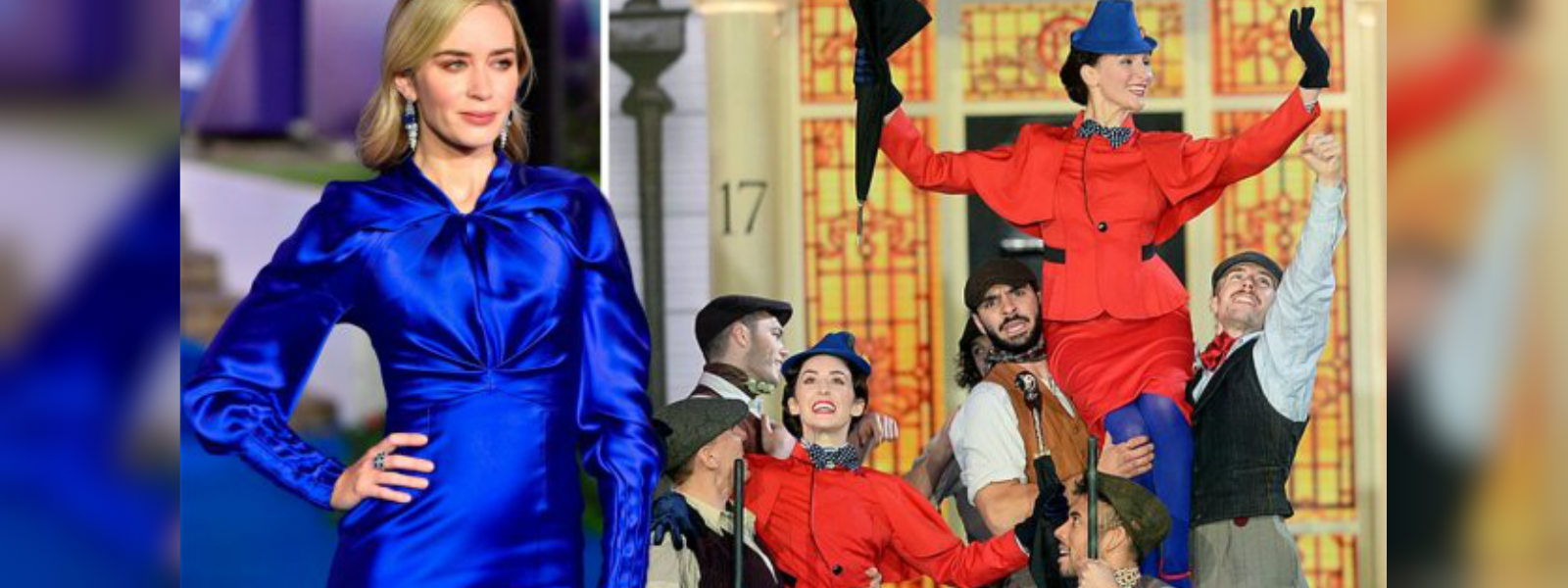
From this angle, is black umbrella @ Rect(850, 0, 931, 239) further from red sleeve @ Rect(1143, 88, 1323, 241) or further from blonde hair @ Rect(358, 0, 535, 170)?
blonde hair @ Rect(358, 0, 535, 170)

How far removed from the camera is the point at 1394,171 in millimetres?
5387

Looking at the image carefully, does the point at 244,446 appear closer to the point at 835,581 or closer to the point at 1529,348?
the point at 835,581

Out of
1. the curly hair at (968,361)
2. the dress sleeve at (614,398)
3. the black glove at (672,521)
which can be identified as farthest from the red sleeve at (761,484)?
the dress sleeve at (614,398)

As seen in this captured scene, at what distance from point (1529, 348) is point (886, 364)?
1.37 meters

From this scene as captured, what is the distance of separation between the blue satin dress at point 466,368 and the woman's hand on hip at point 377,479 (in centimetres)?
3

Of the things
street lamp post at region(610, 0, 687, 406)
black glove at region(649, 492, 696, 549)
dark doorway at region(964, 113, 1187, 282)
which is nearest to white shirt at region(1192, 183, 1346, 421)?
dark doorway at region(964, 113, 1187, 282)

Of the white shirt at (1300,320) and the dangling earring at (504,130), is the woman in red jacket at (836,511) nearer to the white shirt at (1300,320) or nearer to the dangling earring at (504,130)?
the white shirt at (1300,320)

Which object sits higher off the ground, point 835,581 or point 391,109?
point 391,109

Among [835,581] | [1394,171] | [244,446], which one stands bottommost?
[835,581]

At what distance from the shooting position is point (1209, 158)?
17.1 feet

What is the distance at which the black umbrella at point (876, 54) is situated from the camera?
17.2 ft

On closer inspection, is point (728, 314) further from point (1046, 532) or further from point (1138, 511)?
Result: point (1138, 511)

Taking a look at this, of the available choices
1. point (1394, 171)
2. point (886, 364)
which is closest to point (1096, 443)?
point (886, 364)

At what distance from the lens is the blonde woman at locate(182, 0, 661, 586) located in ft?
15.0
